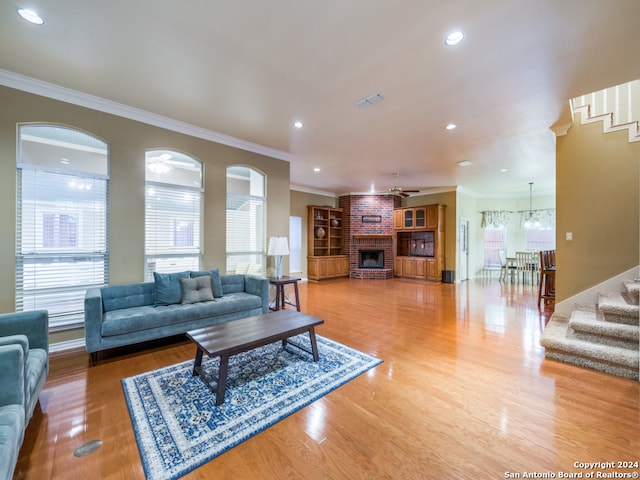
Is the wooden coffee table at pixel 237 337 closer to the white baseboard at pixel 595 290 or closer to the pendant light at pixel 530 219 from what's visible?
the white baseboard at pixel 595 290

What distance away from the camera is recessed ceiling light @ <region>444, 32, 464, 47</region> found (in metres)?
2.18

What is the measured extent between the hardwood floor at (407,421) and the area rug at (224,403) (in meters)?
0.09

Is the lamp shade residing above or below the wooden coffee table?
above

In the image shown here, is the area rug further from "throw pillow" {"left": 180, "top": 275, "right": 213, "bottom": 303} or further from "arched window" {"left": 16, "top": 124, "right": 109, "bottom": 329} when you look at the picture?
"arched window" {"left": 16, "top": 124, "right": 109, "bottom": 329}

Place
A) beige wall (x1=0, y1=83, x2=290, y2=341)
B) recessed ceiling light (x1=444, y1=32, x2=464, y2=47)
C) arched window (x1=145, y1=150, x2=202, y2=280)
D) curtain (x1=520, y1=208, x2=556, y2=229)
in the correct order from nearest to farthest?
recessed ceiling light (x1=444, y1=32, x2=464, y2=47)
beige wall (x1=0, y1=83, x2=290, y2=341)
arched window (x1=145, y1=150, x2=202, y2=280)
curtain (x1=520, y1=208, x2=556, y2=229)

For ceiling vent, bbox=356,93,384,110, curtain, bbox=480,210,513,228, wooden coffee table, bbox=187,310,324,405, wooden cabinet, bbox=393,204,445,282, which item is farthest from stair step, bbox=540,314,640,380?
curtain, bbox=480,210,513,228

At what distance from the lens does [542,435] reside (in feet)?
5.99

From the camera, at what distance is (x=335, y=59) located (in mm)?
2506

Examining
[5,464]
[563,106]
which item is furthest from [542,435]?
[563,106]

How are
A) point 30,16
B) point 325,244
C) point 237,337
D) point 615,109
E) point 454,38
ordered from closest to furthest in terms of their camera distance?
point 30,16 < point 454,38 < point 237,337 < point 615,109 < point 325,244

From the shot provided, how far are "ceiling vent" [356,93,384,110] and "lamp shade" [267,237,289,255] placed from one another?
263 cm

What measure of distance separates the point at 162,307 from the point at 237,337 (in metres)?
1.55

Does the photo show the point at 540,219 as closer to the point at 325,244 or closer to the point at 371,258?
the point at 371,258

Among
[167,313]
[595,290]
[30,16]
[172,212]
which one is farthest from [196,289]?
[595,290]
